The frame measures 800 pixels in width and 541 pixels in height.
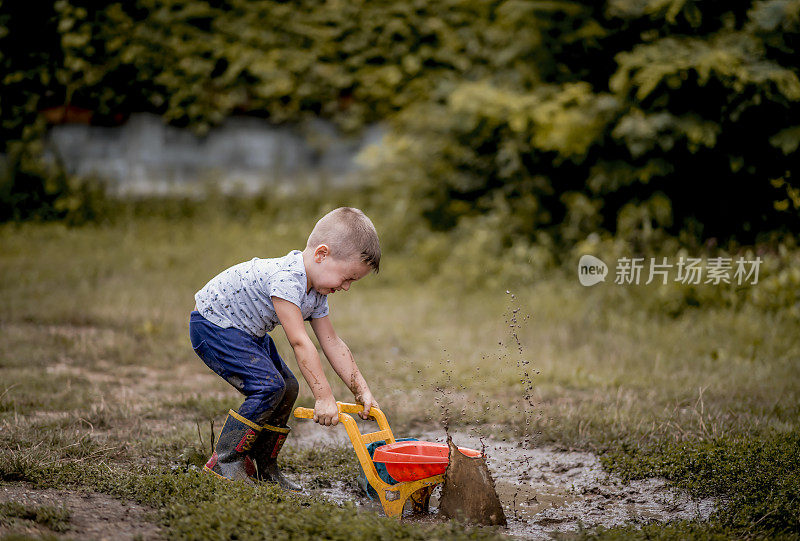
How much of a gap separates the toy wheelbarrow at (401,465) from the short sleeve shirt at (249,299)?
0.44 metres

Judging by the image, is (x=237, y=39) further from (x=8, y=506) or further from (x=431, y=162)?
(x=8, y=506)

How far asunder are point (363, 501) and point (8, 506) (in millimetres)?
1374

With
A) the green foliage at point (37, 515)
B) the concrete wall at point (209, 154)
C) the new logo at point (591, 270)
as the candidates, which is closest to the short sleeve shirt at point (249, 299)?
the green foliage at point (37, 515)

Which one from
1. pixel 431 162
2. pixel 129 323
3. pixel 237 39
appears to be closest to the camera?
pixel 129 323

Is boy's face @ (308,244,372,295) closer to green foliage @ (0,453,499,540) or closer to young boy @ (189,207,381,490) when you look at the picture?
young boy @ (189,207,381,490)

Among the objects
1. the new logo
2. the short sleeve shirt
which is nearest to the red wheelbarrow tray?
the short sleeve shirt

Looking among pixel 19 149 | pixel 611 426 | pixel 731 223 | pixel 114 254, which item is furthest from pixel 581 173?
pixel 19 149

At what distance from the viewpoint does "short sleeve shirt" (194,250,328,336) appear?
10.7 ft

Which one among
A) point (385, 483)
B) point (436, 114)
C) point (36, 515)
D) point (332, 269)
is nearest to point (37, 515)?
point (36, 515)

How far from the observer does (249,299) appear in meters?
3.31

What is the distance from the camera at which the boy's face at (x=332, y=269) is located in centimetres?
315

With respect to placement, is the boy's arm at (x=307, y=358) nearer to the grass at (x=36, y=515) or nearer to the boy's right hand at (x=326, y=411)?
the boy's right hand at (x=326, y=411)

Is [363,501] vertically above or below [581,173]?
below

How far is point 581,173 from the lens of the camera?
8.12m
